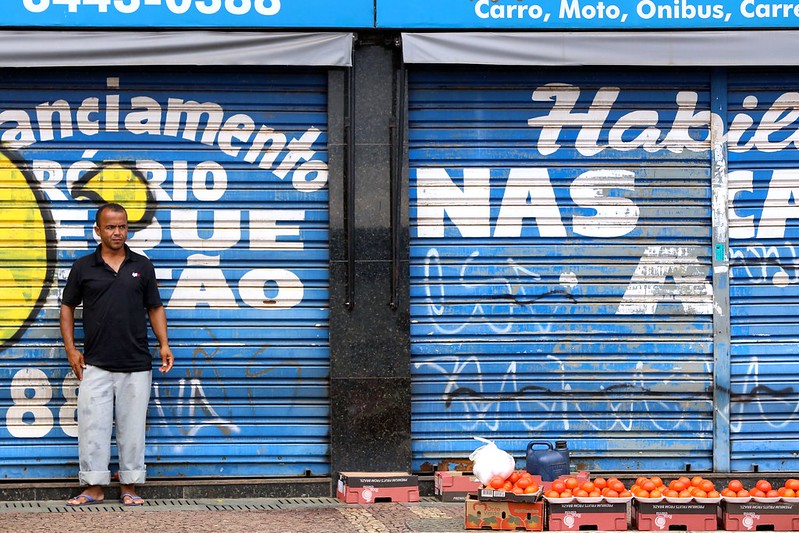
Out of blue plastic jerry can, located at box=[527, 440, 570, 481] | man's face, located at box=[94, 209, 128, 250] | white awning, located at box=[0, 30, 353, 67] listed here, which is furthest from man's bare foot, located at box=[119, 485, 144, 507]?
white awning, located at box=[0, 30, 353, 67]

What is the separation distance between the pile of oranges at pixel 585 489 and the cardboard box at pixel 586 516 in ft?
0.21

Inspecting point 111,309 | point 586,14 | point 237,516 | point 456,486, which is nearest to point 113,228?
point 111,309

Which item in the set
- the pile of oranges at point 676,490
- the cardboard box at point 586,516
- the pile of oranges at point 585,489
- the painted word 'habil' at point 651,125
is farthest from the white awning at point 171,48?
the pile of oranges at point 676,490

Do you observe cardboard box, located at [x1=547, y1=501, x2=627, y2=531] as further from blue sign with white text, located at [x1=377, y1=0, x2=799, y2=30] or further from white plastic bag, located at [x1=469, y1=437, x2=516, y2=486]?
blue sign with white text, located at [x1=377, y1=0, x2=799, y2=30]

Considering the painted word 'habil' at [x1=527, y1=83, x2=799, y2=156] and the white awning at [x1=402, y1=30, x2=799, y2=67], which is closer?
the white awning at [x1=402, y1=30, x2=799, y2=67]

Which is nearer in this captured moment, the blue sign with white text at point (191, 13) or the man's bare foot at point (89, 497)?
the man's bare foot at point (89, 497)

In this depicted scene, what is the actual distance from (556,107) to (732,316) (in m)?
2.10

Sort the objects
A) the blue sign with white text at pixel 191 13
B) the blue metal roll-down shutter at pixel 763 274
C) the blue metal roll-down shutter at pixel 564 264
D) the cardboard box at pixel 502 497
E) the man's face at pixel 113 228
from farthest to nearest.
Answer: the blue metal roll-down shutter at pixel 763 274
the blue metal roll-down shutter at pixel 564 264
the blue sign with white text at pixel 191 13
the man's face at pixel 113 228
the cardboard box at pixel 502 497

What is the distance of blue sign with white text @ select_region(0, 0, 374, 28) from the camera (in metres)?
8.68

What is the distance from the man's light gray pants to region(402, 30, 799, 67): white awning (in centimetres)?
307

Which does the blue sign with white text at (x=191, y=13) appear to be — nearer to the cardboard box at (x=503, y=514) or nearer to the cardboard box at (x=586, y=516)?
the cardboard box at (x=503, y=514)

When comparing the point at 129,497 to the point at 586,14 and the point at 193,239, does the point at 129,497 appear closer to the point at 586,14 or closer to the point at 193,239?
the point at 193,239

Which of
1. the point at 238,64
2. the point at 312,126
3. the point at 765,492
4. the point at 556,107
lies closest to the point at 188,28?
the point at 238,64

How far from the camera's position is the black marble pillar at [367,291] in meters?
8.98
